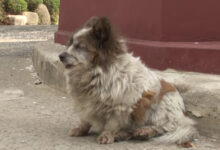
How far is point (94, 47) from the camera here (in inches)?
152

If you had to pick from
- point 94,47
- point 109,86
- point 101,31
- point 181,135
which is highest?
point 101,31

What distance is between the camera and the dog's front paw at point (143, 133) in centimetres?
398

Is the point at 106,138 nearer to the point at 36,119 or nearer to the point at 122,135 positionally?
the point at 122,135

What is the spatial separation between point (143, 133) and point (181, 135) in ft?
1.29

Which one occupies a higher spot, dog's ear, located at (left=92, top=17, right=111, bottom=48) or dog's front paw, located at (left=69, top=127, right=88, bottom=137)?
dog's ear, located at (left=92, top=17, right=111, bottom=48)

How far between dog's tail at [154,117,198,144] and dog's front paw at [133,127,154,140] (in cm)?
11

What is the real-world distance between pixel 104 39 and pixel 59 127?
51.5 inches

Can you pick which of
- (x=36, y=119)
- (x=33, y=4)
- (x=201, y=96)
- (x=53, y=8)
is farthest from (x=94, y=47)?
(x=53, y=8)

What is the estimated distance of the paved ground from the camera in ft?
12.9

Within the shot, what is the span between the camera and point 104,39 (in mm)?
3887

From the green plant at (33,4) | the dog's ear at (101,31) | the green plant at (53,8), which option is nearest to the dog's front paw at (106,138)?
the dog's ear at (101,31)

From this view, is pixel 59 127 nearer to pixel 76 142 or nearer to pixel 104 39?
pixel 76 142

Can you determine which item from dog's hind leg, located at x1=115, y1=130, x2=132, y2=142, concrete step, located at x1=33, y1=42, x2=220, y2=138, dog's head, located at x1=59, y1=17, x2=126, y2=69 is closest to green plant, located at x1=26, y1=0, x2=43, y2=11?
concrete step, located at x1=33, y1=42, x2=220, y2=138

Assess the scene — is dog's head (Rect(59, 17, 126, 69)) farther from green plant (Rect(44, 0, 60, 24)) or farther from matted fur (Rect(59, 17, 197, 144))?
green plant (Rect(44, 0, 60, 24))
